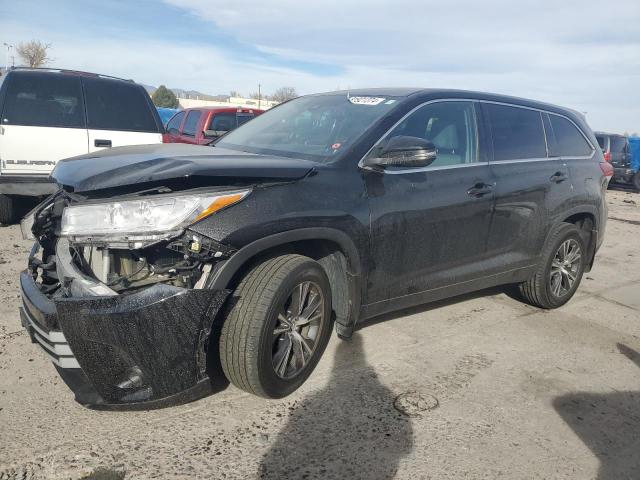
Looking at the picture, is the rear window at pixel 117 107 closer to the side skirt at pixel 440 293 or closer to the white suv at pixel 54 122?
the white suv at pixel 54 122

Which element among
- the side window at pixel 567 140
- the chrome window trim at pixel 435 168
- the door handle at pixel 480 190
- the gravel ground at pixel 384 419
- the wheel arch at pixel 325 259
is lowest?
the gravel ground at pixel 384 419

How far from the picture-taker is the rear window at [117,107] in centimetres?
653

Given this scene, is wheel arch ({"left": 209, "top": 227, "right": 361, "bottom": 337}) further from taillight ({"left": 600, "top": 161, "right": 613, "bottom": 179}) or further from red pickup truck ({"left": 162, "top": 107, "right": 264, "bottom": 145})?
red pickup truck ({"left": 162, "top": 107, "right": 264, "bottom": 145})

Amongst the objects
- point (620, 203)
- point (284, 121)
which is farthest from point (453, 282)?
point (620, 203)

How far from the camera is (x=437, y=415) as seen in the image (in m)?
2.94

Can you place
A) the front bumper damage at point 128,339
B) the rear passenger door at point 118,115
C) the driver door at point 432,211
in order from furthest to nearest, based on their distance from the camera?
1. the rear passenger door at point 118,115
2. the driver door at point 432,211
3. the front bumper damage at point 128,339

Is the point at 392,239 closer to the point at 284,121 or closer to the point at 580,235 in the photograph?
the point at 284,121

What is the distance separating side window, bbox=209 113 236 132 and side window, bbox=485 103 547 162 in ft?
24.8

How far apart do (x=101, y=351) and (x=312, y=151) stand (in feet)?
5.60

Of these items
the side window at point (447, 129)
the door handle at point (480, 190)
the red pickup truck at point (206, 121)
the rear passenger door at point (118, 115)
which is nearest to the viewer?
the side window at point (447, 129)

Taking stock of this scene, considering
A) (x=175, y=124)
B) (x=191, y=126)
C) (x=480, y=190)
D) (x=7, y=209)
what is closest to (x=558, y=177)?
(x=480, y=190)

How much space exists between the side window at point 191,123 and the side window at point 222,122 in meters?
0.43

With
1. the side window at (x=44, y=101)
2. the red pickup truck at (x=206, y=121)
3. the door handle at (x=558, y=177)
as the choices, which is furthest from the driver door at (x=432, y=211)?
the red pickup truck at (x=206, y=121)

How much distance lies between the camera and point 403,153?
3113mm
